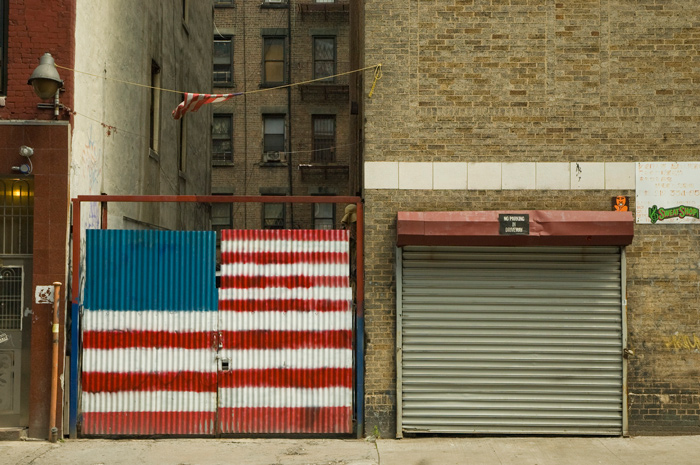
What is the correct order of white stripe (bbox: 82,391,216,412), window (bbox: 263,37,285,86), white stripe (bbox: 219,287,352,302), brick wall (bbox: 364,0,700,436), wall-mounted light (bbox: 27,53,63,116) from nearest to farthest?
wall-mounted light (bbox: 27,53,63,116) < white stripe (bbox: 82,391,216,412) < white stripe (bbox: 219,287,352,302) < brick wall (bbox: 364,0,700,436) < window (bbox: 263,37,285,86)

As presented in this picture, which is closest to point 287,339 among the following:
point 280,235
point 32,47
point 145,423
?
point 280,235

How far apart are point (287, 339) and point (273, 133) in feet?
70.2

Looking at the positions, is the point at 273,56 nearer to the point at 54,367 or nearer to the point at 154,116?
the point at 154,116

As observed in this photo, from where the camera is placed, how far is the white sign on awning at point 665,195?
9461 mm

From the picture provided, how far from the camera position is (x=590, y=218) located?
8992mm

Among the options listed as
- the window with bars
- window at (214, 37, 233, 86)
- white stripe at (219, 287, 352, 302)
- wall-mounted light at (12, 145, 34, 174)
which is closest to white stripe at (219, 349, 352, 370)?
white stripe at (219, 287, 352, 302)

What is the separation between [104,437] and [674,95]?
9.28 meters

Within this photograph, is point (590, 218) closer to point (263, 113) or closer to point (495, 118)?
point (495, 118)

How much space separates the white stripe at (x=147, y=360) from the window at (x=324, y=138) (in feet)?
68.0

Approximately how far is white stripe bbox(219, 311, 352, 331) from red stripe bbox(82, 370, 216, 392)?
30.3 inches

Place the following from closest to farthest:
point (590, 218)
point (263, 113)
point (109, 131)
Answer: point (590, 218) < point (109, 131) < point (263, 113)

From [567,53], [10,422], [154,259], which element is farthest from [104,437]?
[567,53]

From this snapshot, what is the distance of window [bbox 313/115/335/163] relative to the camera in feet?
96.8

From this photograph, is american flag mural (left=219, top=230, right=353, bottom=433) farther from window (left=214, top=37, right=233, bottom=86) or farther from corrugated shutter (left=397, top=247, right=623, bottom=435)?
window (left=214, top=37, right=233, bottom=86)
